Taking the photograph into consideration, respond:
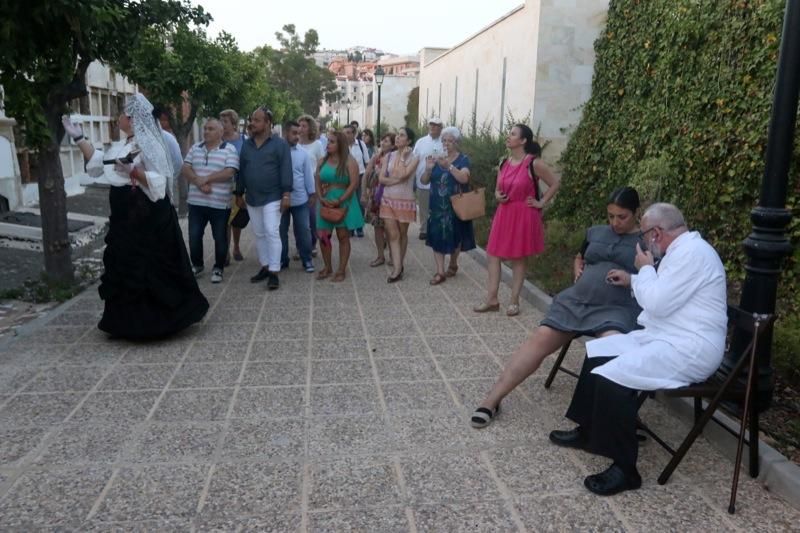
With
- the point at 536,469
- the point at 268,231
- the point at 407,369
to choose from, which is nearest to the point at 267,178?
the point at 268,231

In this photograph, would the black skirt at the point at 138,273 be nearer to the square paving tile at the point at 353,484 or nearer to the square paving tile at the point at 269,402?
the square paving tile at the point at 269,402

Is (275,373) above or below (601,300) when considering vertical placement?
below

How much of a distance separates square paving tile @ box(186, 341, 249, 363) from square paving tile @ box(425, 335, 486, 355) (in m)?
1.49

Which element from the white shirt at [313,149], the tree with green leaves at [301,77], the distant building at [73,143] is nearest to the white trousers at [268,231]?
the white shirt at [313,149]

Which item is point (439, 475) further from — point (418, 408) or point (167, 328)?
point (167, 328)

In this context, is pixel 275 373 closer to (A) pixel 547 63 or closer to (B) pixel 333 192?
(B) pixel 333 192

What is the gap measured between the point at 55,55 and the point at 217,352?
10.5 ft

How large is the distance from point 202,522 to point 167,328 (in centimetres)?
266

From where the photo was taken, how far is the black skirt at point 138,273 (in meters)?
5.24

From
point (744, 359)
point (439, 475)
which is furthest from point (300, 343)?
point (744, 359)

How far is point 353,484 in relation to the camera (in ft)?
10.6

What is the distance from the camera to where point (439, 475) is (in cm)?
333

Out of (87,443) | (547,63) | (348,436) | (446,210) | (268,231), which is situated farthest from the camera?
(547,63)

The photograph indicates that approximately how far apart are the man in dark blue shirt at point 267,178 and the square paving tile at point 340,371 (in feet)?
8.00
